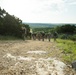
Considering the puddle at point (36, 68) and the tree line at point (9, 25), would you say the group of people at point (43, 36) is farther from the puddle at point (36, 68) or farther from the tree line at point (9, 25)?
the puddle at point (36, 68)

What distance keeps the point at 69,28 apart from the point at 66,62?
14221 cm

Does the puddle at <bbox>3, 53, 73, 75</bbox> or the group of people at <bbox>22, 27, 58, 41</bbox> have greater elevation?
the puddle at <bbox>3, 53, 73, 75</bbox>

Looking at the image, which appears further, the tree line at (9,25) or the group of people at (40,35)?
the tree line at (9,25)

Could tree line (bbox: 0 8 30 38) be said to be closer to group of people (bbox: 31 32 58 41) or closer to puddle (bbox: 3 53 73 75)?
group of people (bbox: 31 32 58 41)

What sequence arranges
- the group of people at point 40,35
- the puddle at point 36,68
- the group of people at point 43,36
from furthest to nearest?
the group of people at point 43,36 → the group of people at point 40,35 → the puddle at point 36,68

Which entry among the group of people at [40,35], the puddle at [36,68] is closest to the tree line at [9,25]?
the group of people at [40,35]

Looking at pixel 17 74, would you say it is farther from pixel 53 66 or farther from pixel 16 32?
pixel 16 32

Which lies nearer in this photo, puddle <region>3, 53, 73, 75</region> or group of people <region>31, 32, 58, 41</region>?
puddle <region>3, 53, 73, 75</region>

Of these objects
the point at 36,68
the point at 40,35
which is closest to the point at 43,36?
the point at 40,35

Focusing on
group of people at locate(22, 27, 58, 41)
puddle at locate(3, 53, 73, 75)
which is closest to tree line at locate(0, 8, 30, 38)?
group of people at locate(22, 27, 58, 41)

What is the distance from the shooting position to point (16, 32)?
4497 centimetres

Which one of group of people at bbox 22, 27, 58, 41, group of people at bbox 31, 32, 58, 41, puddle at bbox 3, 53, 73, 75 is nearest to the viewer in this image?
puddle at bbox 3, 53, 73, 75

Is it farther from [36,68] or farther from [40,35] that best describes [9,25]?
[36,68]

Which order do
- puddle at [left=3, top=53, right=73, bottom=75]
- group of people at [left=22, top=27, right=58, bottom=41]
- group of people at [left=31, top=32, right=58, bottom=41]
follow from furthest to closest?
group of people at [left=31, top=32, right=58, bottom=41] < group of people at [left=22, top=27, right=58, bottom=41] < puddle at [left=3, top=53, right=73, bottom=75]
